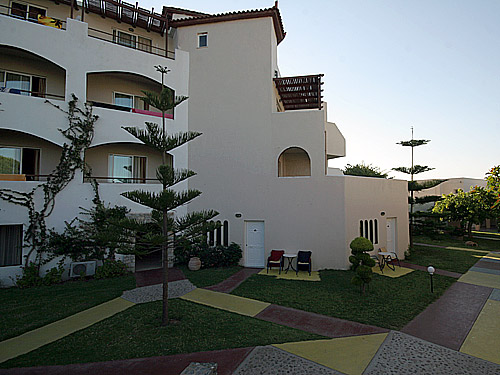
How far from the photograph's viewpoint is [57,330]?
6246 millimetres

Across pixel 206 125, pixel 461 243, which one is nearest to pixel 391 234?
pixel 461 243

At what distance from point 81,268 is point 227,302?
6.13m

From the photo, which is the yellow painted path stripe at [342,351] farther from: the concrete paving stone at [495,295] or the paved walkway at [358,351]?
the concrete paving stone at [495,295]

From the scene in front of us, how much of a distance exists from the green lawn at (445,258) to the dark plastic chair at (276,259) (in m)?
6.45

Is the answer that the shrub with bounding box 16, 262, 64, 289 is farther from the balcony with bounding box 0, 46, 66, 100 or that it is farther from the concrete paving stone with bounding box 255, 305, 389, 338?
the concrete paving stone with bounding box 255, 305, 389, 338

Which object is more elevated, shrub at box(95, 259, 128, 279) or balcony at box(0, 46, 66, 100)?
balcony at box(0, 46, 66, 100)

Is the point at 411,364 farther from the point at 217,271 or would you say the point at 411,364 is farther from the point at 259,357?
the point at 217,271

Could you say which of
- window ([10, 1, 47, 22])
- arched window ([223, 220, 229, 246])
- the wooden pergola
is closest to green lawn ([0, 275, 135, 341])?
arched window ([223, 220, 229, 246])

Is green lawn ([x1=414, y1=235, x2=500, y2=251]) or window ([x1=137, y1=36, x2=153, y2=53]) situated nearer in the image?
window ([x1=137, y1=36, x2=153, y2=53])

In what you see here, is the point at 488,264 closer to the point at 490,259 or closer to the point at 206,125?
the point at 490,259

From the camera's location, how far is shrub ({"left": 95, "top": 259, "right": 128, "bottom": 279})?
10.6 meters

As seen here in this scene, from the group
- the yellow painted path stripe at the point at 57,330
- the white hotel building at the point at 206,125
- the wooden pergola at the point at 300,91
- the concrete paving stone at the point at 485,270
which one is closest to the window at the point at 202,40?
the white hotel building at the point at 206,125

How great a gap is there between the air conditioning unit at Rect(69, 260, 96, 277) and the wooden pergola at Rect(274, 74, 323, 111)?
35.3 ft

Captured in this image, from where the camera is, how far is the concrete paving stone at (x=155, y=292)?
830 cm
